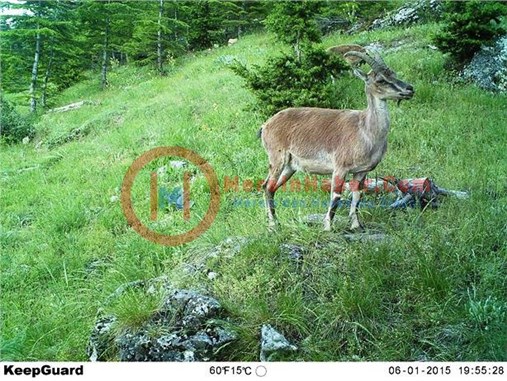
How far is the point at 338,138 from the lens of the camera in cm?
511

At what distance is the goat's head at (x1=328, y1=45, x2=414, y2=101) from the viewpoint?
4622 mm

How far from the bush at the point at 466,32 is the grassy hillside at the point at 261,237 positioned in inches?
11.7

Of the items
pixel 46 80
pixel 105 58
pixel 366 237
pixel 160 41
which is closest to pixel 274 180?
pixel 366 237

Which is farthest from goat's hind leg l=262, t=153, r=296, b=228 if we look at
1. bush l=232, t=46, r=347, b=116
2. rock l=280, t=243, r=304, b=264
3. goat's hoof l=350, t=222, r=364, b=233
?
bush l=232, t=46, r=347, b=116

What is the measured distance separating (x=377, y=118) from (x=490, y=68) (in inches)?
152

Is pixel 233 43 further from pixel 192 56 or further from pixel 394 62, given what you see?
pixel 394 62

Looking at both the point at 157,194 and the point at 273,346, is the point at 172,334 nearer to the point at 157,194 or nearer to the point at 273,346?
the point at 273,346

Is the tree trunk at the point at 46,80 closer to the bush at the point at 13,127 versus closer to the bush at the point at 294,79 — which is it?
the bush at the point at 13,127

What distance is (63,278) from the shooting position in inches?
222

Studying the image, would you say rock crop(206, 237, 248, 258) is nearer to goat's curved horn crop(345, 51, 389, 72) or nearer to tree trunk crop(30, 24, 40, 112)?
goat's curved horn crop(345, 51, 389, 72)

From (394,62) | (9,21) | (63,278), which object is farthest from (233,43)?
(63,278)

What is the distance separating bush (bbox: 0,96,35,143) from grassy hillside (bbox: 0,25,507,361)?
112cm

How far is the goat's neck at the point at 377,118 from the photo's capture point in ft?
15.9

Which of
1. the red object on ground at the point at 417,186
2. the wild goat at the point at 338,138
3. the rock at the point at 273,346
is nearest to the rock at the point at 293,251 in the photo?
the wild goat at the point at 338,138
